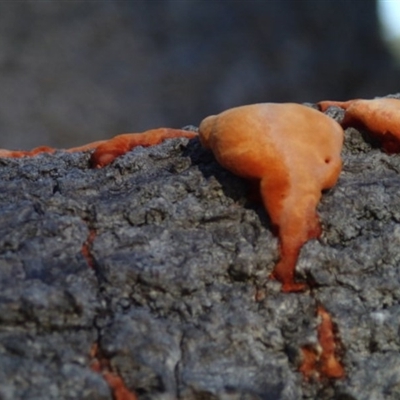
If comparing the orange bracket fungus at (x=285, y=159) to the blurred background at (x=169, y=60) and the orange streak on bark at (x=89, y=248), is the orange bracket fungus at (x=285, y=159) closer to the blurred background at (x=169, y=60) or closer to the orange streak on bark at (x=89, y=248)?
the orange streak on bark at (x=89, y=248)

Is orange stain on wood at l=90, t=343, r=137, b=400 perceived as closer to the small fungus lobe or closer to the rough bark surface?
the rough bark surface

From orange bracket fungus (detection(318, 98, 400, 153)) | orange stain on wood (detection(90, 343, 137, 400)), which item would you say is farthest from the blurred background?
orange stain on wood (detection(90, 343, 137, 400))

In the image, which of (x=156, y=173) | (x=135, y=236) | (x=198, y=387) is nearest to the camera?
(x=198, y=387)

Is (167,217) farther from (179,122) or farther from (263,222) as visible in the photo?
(179,122)

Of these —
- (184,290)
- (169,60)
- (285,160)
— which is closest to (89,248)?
(184,290)

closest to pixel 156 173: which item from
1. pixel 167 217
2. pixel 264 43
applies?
pixel 167 217

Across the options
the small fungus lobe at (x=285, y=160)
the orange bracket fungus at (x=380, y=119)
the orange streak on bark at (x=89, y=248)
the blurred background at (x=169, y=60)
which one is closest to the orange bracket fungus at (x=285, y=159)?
the small fungus lobe at (x=285, y=160)
